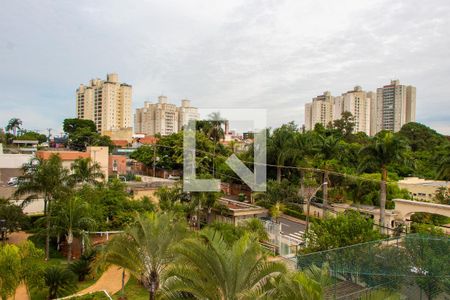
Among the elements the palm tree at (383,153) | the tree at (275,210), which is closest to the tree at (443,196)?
the palm tree at (383,153)

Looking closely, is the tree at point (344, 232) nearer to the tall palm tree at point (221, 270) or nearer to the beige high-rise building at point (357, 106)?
the tall palm tree at point (221, 270)

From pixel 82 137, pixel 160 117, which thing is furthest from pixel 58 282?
pixel 160 117

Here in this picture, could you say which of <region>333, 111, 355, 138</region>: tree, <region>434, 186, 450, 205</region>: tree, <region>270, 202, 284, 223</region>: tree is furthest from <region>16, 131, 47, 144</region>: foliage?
<region>434, 186, 450, 205</region>: tree

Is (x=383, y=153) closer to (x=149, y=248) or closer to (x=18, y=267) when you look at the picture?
(x=149, y=248)

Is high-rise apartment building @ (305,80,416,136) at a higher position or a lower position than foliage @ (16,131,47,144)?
higher

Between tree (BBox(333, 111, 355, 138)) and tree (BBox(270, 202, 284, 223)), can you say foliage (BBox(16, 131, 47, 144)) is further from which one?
tree (BBox(270, 202, 284, 223))

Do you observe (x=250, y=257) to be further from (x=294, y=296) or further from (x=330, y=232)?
(x=330, y=232)
